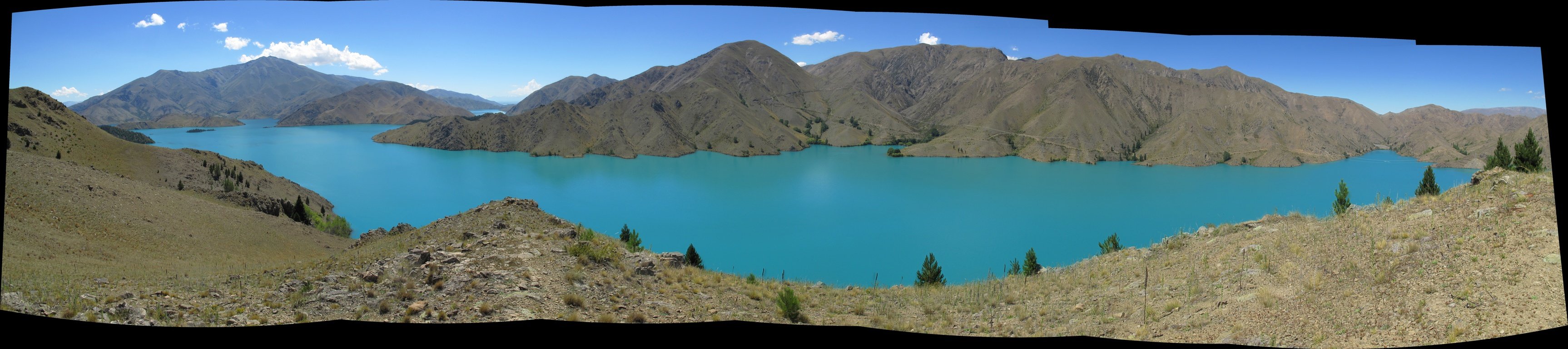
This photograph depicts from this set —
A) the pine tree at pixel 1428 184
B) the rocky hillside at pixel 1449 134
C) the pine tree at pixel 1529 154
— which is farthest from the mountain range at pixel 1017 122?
the pine tree at pixel 1529 154

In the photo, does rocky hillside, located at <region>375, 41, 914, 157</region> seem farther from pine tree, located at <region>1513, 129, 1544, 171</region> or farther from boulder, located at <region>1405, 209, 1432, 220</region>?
boulder, located at <region>1405, 209, 1432, 220</region>

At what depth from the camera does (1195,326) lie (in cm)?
305

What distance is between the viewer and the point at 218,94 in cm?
5647

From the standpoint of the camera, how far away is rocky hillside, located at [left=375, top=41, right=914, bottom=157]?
74875 millimetres

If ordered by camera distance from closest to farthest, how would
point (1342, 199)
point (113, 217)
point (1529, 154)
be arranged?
point (1529, 154) → point (1342, 199) → point (113, 217)

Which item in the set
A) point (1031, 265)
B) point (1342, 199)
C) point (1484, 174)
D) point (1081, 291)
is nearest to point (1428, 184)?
point (1342, 199)

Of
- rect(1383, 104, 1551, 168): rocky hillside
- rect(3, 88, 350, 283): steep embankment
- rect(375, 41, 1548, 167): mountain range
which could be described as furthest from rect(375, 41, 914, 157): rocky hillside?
rect(1383, 104, 1551, 168): rocky hillside

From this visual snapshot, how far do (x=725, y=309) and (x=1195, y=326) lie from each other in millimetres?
2595

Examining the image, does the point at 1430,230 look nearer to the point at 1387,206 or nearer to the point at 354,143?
the point at 1387,206

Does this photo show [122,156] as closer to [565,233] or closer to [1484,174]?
[565,233]

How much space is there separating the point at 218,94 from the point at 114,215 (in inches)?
2360

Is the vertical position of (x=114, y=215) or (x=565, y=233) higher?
(x=114, y=215)

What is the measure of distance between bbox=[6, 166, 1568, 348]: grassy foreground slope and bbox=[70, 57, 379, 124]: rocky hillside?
1765 centimetres

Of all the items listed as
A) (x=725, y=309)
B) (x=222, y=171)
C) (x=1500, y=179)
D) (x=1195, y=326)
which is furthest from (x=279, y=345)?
(x=222, y=171)
